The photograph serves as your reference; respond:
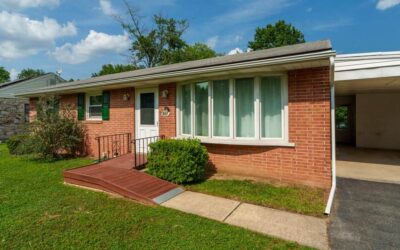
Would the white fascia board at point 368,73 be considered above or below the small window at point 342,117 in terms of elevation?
above

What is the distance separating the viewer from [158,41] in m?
28.9

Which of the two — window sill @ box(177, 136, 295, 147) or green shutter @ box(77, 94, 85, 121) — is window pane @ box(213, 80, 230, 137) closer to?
window sill @ box(177, 136, 295, 147)

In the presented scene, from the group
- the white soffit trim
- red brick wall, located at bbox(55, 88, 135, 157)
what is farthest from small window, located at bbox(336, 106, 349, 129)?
red brick wall, located at bbox(55, 88, 135, 157)

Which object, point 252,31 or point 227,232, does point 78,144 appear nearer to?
point 227,232

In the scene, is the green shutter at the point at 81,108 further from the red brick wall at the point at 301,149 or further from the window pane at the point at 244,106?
the window pane at the point at 244,106

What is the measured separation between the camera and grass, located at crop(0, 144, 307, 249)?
2.97m

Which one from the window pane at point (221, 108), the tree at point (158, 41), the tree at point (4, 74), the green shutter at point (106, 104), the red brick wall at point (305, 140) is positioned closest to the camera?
the red brick wall at point (305, 140)

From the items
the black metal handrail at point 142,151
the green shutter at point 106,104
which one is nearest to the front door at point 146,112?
the black metal handrail at point 142,151

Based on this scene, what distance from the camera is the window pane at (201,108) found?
645 cm

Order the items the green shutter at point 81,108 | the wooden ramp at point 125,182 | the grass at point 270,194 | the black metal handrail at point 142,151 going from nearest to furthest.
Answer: the grass at point 270,194
the wooden ramp at point 125,182
the black metal handrail at point 142,151
the green shutter at point 81,108

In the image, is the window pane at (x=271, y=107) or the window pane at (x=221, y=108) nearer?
the window pane at (x=271, y=107)

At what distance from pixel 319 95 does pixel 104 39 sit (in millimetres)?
29177

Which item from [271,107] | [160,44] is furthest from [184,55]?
[271,107]

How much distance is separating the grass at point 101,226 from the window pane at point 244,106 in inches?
111
